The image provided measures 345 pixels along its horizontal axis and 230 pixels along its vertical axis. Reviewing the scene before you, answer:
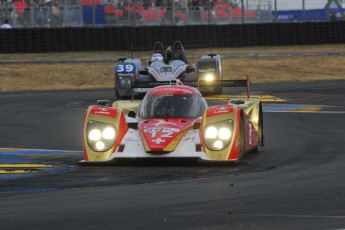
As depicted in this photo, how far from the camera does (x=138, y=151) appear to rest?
12977mm

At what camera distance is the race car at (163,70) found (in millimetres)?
25922

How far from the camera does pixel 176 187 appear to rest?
10758 millimetres

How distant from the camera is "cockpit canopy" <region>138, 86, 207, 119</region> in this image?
13906 millimetres

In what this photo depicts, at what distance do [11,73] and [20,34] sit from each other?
3.07 meters

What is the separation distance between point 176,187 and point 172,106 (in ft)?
11.0

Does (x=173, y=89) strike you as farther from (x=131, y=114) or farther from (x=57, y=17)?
(x=57, y=17)

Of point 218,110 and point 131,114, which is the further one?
A: point 131,114

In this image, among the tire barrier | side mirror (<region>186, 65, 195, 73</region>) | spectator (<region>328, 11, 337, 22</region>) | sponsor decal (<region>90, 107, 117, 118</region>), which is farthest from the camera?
spectator (<region>328, 11, 337, 22</region>)

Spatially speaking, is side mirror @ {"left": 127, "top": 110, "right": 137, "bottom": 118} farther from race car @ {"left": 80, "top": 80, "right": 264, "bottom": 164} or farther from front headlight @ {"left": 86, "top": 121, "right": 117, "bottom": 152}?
front headlight @ {"left": 86, "top": 121, "right": 117, "bottom": 152}

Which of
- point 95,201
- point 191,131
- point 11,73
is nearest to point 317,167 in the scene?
point 191,131

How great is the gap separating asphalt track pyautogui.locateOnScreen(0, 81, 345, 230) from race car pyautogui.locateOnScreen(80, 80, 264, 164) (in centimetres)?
20

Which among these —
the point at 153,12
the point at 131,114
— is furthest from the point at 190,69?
the point at 153,12

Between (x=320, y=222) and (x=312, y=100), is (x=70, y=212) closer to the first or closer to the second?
(x=320, y=222)

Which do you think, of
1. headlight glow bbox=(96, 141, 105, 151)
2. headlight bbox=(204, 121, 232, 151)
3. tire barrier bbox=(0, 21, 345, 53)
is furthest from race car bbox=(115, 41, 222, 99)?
headlight bbox=(204, 121, 232, 151)
